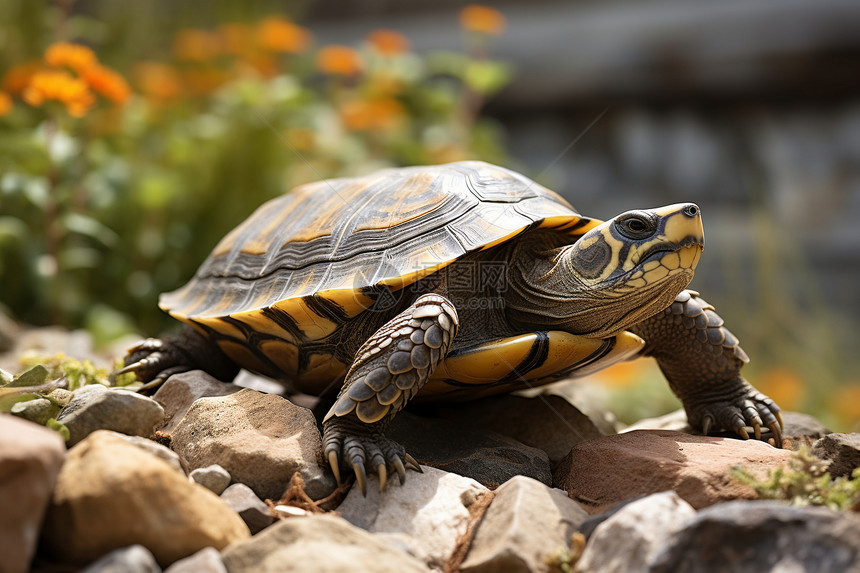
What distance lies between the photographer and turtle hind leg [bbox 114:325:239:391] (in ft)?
8.68

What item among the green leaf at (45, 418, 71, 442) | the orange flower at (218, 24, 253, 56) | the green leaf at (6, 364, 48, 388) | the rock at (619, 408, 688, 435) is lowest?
the green leaf at (45, 418, 71, 442)

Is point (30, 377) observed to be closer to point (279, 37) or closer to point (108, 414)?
point (108, 414)

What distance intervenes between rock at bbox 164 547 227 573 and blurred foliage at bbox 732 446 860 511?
116cm

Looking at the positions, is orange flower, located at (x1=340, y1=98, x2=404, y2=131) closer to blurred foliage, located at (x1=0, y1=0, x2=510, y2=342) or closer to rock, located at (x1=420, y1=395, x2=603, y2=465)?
blurred foliage, located at (x1=0, y1=0, x2=510, y2=342)

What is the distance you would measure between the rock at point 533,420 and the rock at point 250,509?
3.08 feet

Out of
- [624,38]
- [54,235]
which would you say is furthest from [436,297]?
[624,38]

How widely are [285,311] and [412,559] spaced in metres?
1.04

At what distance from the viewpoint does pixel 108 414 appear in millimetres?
1792

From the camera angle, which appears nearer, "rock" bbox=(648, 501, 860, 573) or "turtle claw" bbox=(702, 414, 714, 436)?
"rock" bbox=(648, 501, 860, 573)

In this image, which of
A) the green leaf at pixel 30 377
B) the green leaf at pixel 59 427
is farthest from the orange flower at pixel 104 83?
the green leaf at pixel 59 427

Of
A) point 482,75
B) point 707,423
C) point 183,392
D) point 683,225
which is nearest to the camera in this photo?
point 683,225

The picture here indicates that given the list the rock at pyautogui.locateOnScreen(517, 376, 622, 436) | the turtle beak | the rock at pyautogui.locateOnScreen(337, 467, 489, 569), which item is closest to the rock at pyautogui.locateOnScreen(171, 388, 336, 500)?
the rock at pyautogui.locateOnScreen(337, 467, 489, 569)

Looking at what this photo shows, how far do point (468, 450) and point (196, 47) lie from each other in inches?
148

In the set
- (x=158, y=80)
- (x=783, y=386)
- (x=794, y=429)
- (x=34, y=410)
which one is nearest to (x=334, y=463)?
(x=34, y=410)
